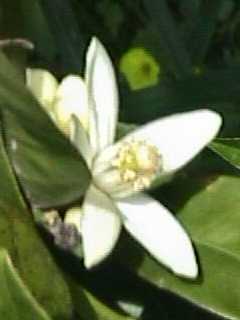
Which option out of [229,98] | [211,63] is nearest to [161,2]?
[229,98]

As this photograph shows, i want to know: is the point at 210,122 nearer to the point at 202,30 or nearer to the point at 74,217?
the point at 74,217

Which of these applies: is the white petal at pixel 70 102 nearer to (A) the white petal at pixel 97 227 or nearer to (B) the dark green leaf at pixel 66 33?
(A) the white petal at pixel 97 227

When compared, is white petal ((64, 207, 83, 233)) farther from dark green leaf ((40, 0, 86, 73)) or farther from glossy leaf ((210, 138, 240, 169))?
dark green leaf ((40, 0, 86, 73))

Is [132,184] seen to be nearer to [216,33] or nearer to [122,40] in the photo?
[122,40]

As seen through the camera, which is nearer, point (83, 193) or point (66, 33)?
point (83, 193)

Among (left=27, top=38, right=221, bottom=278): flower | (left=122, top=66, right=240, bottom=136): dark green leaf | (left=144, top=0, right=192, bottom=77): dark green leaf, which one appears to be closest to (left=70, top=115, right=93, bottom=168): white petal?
(left=27, top=38, right=221, bottom=278): flower

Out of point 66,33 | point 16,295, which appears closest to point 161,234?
point 16,295
